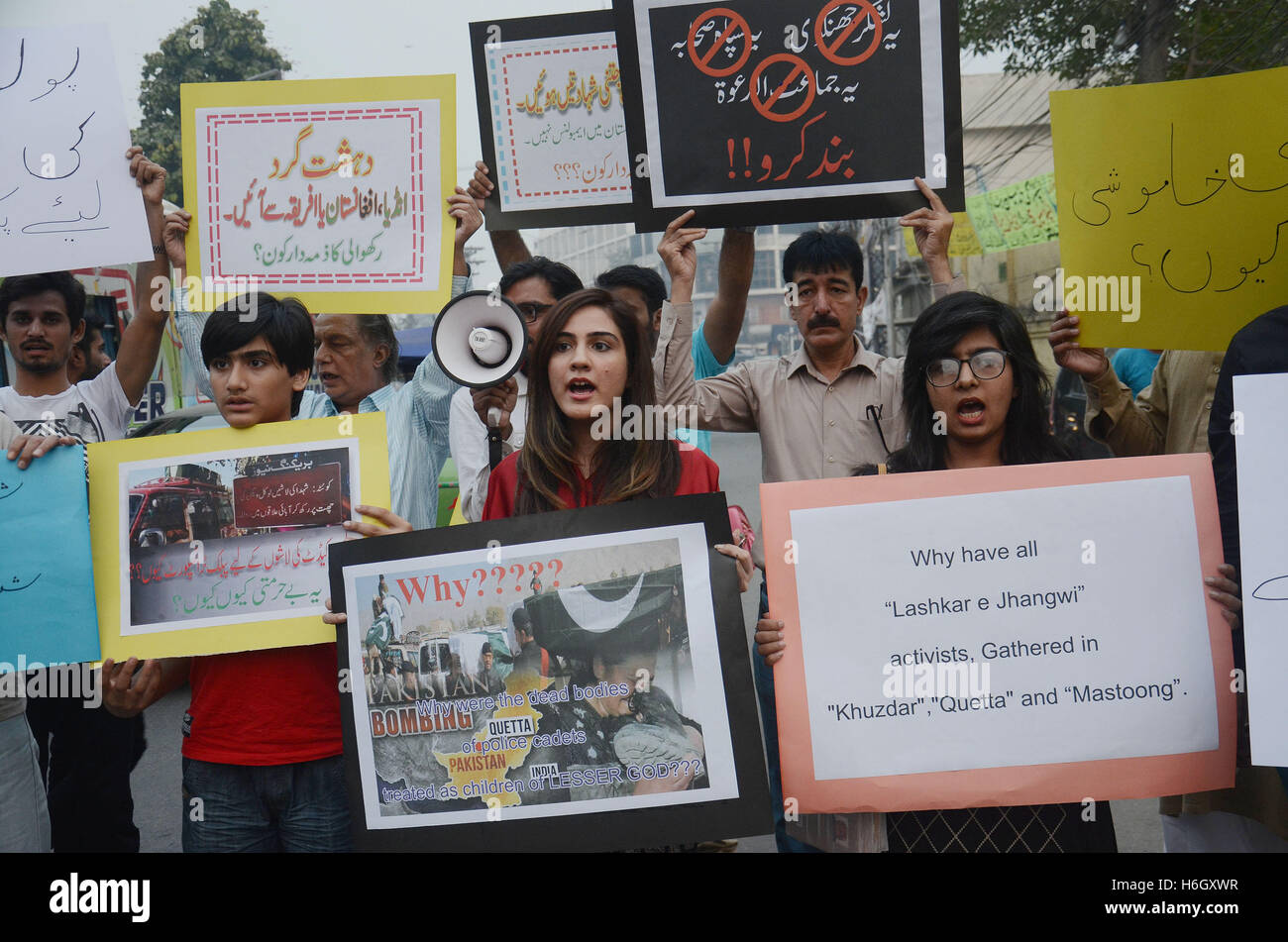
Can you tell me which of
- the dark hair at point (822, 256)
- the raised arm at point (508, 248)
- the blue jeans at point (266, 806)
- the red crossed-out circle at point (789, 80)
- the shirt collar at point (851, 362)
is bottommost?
the blue jeans at point (266, 806)

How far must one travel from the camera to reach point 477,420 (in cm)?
325

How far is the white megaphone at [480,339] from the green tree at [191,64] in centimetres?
1029

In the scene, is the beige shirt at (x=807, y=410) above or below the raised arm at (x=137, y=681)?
above

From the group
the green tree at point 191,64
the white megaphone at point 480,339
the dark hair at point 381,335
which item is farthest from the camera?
the green tree at point 191,64

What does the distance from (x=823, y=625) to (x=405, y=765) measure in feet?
3.15

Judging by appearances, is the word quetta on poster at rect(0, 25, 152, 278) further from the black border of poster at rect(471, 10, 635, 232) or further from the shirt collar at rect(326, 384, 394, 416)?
the black border of poster at rect(471, 10, 635, 232)

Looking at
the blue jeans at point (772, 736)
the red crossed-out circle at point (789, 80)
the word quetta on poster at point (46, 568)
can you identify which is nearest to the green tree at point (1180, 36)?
the red crossed-out circle at point (789, 80)

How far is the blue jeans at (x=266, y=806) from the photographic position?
8.10 feet

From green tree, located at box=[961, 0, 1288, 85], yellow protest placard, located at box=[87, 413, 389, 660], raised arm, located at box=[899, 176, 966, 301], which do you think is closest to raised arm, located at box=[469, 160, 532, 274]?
yellow protest placard, located at box=[87, 413, 389, 660]

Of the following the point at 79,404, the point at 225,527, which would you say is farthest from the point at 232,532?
the point at 79,404

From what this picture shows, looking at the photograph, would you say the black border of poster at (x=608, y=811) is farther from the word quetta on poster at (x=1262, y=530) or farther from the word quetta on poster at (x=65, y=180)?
the word quetta on poster at (x=65, y=180)

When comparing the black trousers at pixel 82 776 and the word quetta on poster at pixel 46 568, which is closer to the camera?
the word quetta on poster at pixel 46 568

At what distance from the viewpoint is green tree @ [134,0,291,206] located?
12.5 m

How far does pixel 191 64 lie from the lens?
50.5 ft
